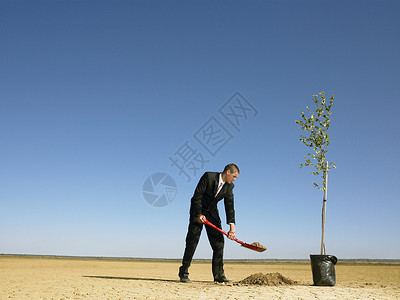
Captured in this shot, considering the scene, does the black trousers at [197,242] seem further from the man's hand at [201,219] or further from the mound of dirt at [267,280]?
the mound of dirt at [267,280]

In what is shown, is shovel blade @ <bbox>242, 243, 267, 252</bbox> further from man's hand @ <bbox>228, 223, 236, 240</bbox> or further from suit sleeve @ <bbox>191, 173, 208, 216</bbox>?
suit sleeve @ <bbox>191, 173, 208, 216</bbox>

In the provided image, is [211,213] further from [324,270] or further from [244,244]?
[324,270]

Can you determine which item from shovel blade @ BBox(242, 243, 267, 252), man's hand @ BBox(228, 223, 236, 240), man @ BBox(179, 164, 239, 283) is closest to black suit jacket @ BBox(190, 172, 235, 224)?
man @ BBox(179, 164, 239, 283)

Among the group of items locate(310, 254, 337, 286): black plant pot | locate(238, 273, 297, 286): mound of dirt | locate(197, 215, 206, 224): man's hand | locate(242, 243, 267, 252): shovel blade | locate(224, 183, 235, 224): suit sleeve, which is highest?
locate(224, 183, 235, 224): suit sleeve

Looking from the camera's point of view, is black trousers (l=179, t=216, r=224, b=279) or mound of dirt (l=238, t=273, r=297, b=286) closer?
mound of dirt (l=238, t=273, r=297, b=286)

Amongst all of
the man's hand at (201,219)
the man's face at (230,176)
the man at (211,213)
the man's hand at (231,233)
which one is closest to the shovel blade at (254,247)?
the man's hand at (231,233)

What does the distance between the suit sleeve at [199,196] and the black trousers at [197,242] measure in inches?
9.2

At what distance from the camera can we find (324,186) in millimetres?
9992

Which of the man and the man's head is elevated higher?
the man's head

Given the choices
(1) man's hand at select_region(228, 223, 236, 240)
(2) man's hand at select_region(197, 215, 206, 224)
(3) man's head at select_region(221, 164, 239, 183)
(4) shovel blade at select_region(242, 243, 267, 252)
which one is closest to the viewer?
(2) man's hand at select_region(197, 215, 206, 224)

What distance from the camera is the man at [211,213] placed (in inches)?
350

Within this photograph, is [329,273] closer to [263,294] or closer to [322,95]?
[263,294]

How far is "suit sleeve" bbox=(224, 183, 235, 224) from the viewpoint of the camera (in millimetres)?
9172

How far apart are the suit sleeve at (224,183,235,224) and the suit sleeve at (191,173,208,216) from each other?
2.09 ft
